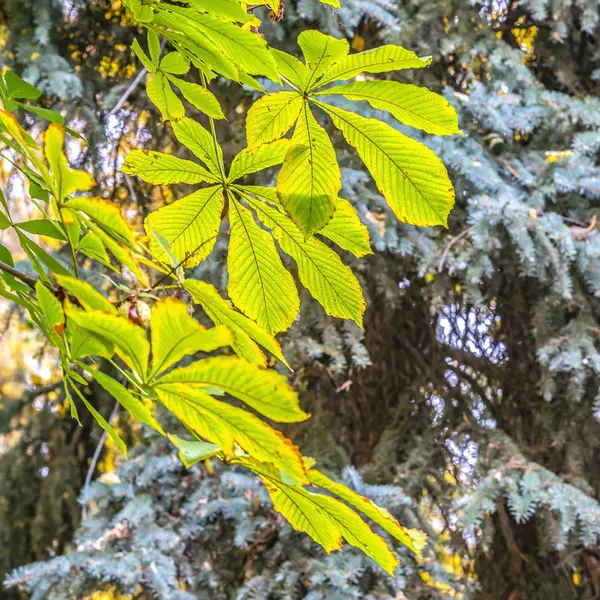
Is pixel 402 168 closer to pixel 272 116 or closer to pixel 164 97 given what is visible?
pixel 272 116

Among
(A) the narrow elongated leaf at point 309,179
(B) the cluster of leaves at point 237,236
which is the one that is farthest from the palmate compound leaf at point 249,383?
(A) the narrow elongated leaf at point 309,179

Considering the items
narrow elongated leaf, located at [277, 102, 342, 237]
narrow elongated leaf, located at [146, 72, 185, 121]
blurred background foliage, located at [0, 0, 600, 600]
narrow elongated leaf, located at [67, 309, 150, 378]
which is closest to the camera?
narrow elongated leaf, located at [67, 309, 150, 378]

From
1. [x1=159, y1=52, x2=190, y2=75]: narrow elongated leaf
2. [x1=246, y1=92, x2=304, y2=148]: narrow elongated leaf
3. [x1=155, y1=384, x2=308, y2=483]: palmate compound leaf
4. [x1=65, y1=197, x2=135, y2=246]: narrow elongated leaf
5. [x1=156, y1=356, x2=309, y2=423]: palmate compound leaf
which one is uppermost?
[x1=159, y1=52, x2=190, y2=75]: narrow elongated leaf

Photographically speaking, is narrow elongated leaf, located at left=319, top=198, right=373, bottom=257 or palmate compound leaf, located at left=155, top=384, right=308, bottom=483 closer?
palmate compound leaf, located at left=155, top=384, right=308, bottom=483

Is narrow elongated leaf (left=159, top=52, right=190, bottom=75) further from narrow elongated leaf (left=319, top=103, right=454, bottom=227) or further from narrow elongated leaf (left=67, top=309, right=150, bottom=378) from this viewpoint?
narrow elongated leaf (left=67, top=309, right=150, bottom=378)

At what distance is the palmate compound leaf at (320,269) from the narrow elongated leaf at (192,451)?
5.3 inches

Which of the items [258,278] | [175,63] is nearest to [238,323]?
[258,278]

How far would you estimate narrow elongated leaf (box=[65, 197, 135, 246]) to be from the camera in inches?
10.6

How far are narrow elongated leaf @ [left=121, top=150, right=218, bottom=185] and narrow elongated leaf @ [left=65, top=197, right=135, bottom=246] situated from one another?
131 mm

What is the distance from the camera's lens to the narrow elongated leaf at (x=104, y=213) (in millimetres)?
268

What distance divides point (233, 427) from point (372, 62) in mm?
210

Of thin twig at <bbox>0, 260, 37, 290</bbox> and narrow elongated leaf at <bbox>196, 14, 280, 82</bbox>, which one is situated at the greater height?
narrow elongated leaf at <bbox>196, 14, 280, 82</bbox>

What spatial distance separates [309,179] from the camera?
13.9 inches

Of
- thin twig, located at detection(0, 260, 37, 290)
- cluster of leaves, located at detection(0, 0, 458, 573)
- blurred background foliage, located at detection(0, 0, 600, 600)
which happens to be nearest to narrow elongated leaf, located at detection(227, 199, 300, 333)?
cluster of leaves, located at detection(0, 0, 458, 573)
